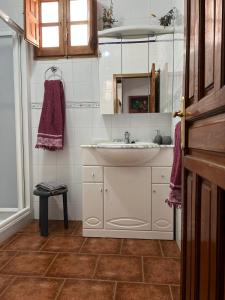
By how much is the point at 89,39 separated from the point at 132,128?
3.38 feet

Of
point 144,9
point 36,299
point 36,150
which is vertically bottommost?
point 36,299

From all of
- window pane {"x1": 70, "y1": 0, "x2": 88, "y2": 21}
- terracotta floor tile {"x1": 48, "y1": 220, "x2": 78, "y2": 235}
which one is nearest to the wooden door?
terracotta floor tile {"x1": 48, "y1": 220, "x2": 78, "y2": 235}

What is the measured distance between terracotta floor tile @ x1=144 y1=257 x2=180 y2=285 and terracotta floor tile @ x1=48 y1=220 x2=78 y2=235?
35.3 inches

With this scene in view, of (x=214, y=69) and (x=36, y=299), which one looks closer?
(x=214, y=69)

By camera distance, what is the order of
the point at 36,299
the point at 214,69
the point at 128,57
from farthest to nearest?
the point at 128,57
the point at 36,299
the point at 214,69

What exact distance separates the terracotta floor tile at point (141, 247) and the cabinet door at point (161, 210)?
Result: 161 millimetres

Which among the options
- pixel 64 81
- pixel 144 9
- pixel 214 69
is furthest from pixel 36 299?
pixel 144 9

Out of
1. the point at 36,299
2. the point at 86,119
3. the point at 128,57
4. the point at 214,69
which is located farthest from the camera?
the point at 86,119

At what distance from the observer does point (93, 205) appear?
2258 mm

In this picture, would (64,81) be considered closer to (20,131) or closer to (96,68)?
(96,68)

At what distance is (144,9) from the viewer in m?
2.59

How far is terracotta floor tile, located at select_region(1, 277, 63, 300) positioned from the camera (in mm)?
1410

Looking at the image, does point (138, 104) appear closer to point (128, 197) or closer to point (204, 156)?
point (128, 197)

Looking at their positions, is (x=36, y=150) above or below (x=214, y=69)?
below
